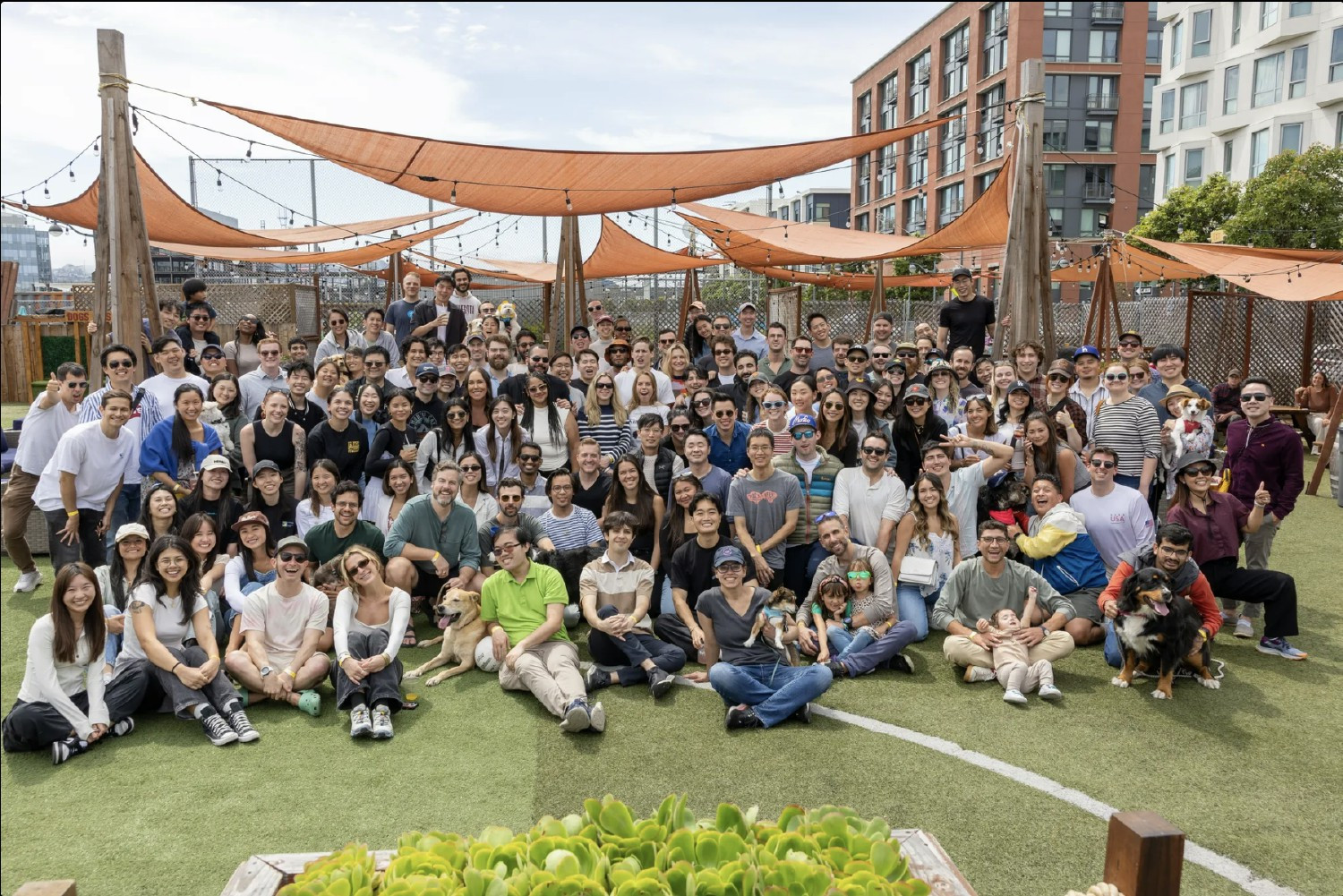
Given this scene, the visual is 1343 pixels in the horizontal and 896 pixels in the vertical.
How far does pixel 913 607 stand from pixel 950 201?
4043 centimetres

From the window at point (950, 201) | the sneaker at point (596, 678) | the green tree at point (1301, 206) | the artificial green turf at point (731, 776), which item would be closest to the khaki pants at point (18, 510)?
the artificial green turf at point (731, 776)

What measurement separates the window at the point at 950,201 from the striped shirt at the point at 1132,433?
37.0 m

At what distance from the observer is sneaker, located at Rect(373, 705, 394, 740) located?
14.8ft

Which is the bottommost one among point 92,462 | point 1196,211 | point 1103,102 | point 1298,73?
point 92,462

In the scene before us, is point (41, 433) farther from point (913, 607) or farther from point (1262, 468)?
point (1262, 468)

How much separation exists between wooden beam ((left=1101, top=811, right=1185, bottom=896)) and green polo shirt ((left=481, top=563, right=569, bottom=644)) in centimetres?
357

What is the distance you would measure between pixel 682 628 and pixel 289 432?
116 inches

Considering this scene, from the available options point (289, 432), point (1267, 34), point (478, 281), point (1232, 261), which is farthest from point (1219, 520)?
point (1267, 34)

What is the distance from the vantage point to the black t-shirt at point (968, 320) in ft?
28.6

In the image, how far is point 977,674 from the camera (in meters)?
5.13

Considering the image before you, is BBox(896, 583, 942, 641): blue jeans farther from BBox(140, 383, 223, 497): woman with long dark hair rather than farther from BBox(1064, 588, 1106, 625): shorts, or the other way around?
BBox(140, 383, 223, 497): woman with long dark hair

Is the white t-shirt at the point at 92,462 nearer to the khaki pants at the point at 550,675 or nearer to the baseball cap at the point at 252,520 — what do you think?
the baseball cap at the point at 252,520

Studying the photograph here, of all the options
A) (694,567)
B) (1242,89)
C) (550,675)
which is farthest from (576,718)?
(1242,89)

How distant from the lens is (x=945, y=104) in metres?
41.9
